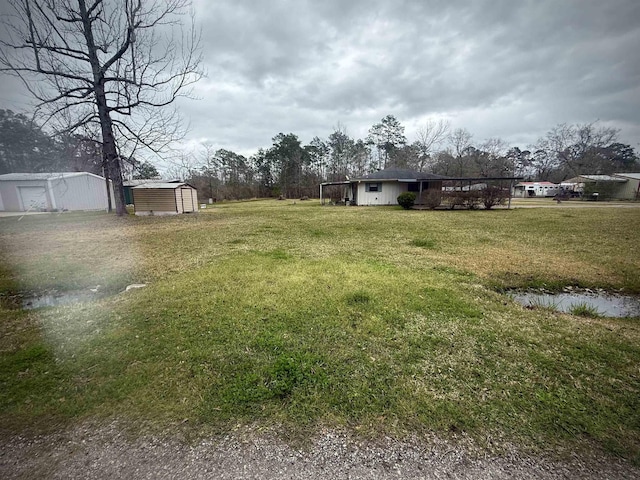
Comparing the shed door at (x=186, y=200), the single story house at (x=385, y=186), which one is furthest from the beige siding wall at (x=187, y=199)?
the single story house at (x=385, y=186)

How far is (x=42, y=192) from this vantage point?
1961 cm

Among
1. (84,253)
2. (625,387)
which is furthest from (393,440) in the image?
(84,253)

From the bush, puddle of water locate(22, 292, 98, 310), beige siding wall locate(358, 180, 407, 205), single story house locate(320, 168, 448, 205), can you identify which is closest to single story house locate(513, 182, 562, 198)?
single story house locate(320, 168, 448, 205)

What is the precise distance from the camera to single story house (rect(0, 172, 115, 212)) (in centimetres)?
1919

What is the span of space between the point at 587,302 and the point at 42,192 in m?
29.3

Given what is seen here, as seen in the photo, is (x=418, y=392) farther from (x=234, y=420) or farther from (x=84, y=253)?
(x=84, y=253)

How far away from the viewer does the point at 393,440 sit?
61.9 inches

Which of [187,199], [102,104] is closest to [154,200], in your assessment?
[187,199]

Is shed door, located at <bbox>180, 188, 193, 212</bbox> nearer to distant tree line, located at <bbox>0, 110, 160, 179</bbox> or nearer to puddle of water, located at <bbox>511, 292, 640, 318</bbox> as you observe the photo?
distant tree line, located at <bbox>0, 110, 160, 179</bbox>

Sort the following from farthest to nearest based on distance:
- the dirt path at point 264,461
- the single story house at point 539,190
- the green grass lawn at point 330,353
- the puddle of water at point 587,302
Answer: the single story house at point 539,190 → the puddle of water at point 587,302 → the green grass lawn at point 330,353 → the dirt path at point 264,461

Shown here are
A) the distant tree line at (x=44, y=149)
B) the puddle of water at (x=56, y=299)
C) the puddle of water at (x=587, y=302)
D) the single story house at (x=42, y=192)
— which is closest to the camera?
the puddle of water at (x=587, y=302)

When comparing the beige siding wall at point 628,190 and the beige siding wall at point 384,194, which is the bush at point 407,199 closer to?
the beige siding wall at point 384,194

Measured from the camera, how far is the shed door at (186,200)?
17.4 meters

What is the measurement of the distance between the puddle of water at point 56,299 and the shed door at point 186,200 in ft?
47.6
